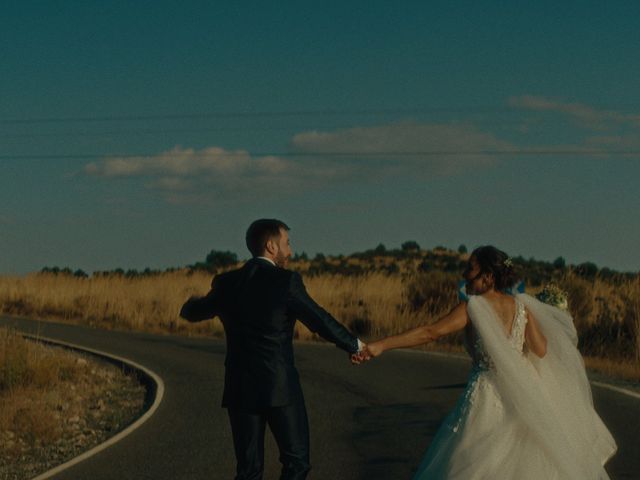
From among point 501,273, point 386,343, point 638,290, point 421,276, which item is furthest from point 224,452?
point 421,276

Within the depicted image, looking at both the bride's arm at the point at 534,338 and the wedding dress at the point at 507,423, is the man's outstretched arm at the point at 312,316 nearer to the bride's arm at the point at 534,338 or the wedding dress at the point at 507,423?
the wedding dress at the point at 507,423

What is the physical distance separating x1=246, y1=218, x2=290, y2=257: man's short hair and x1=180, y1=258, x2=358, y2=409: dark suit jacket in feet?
0.26

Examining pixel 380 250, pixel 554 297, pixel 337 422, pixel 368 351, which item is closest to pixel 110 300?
pixel 337 422

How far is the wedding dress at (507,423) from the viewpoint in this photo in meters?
7.34

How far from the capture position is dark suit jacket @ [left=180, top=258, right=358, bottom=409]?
7.23 m

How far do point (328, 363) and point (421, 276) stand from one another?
14.4m

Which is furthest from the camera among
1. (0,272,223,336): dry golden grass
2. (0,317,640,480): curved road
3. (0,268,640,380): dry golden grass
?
(0,272,223,336): dry golden grass

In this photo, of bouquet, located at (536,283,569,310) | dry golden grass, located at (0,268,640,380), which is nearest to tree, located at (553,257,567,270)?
dry golden grass, located at (0,268,640,380)

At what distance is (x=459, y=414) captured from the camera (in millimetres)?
7578

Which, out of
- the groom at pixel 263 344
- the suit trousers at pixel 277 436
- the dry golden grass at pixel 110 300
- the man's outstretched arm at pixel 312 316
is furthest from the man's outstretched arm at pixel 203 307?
the dry golden grass at pixel 110 300

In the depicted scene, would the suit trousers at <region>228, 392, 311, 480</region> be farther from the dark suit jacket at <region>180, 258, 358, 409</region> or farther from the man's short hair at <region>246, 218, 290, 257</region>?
the man's short hair at <region>246, 218, 290, 257</region>

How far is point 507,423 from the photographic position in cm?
746

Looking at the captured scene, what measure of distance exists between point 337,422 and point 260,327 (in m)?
6.32

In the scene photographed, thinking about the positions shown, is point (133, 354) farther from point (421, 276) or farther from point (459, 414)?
point (459, 414)
